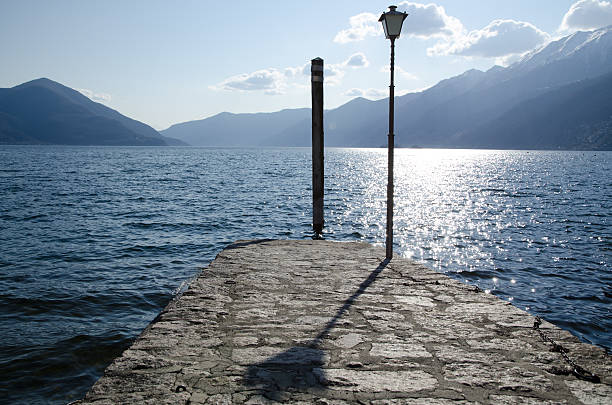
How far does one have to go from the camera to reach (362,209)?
27562 millimetres

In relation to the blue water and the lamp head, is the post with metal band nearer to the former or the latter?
the lamp head

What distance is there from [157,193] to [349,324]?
2937 cm

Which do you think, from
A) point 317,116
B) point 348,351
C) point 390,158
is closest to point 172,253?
point 317,116

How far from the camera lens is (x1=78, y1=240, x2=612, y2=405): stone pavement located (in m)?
3.38

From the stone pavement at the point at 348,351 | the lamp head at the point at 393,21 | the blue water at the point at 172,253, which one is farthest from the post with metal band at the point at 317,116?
the stone pavement at the point at 348,351

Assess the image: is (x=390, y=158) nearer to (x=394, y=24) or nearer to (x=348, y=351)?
(x=394, y=24)

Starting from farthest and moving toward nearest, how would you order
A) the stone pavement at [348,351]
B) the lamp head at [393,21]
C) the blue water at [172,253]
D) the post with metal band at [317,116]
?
the post with metal band at [317,116] → the lamp head at [393,21] → the blue water at [172,253] → the stone pavement at [348,351]

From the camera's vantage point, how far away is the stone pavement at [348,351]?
3385 mm

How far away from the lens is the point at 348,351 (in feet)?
13.6

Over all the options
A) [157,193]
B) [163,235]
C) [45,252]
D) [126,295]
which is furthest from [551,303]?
[157,193]

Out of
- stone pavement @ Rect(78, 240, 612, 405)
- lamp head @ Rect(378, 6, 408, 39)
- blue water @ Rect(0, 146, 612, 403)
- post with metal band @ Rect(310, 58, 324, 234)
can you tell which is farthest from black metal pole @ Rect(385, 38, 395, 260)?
blue water @ Rect(0, 146, 612, 403)

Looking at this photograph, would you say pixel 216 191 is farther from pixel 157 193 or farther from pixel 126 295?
pixel 126 295

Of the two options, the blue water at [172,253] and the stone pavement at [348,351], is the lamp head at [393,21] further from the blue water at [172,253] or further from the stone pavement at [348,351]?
the blue water at [172,253]

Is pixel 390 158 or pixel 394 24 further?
pixel 390 158
